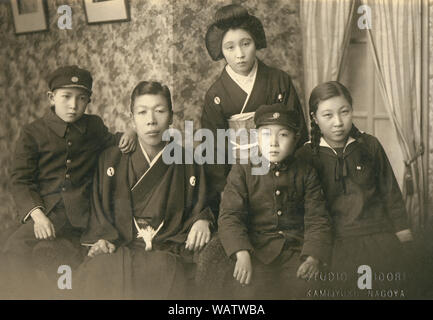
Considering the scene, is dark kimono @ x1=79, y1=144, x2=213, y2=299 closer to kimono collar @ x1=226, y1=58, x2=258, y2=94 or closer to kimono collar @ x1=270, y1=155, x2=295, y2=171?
kimono collar @ x1=270, y1=155, x2=295, y2=171

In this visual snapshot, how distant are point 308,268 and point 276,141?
75cm

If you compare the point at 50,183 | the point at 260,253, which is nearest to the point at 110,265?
the point at 50,183

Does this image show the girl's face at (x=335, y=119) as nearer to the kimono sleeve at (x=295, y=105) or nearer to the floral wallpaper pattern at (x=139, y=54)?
the kimono sleeve at (x=295, y=105)

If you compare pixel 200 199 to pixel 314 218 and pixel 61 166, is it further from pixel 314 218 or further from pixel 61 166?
pixel 61 166

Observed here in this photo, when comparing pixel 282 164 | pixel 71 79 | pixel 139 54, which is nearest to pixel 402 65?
pixel 282 164

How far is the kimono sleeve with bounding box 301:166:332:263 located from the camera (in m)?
3.20

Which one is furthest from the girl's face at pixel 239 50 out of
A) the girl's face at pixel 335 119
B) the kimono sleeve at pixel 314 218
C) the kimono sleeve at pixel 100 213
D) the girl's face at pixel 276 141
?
the kimono sleeve at pixel 100 213

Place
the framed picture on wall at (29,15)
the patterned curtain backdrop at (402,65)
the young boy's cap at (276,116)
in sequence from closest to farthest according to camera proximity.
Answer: the young boy's cap at (276,116) → the patterned curtain backdrop at (402,65) → the framed picture on wall at (29,15)

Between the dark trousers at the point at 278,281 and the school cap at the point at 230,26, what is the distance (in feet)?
3.98

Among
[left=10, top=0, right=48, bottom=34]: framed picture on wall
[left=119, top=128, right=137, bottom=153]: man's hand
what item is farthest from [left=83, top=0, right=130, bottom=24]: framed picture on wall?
[left=119, top=128, right=137, bottom=153]: man's hand

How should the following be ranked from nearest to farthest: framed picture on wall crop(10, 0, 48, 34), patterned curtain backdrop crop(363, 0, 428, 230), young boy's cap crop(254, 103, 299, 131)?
young boy's cap crop(254, 103, 299, 131) < patterned curtain backdrop crop(363, 0, 428, 230) < framed picture on wall crop(10, 0, 48, 34)

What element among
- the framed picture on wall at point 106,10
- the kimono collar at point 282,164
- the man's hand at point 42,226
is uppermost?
the framed picture on wall at point 106,10

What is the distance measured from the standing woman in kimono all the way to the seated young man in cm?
18

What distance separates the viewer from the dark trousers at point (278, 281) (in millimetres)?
3236
